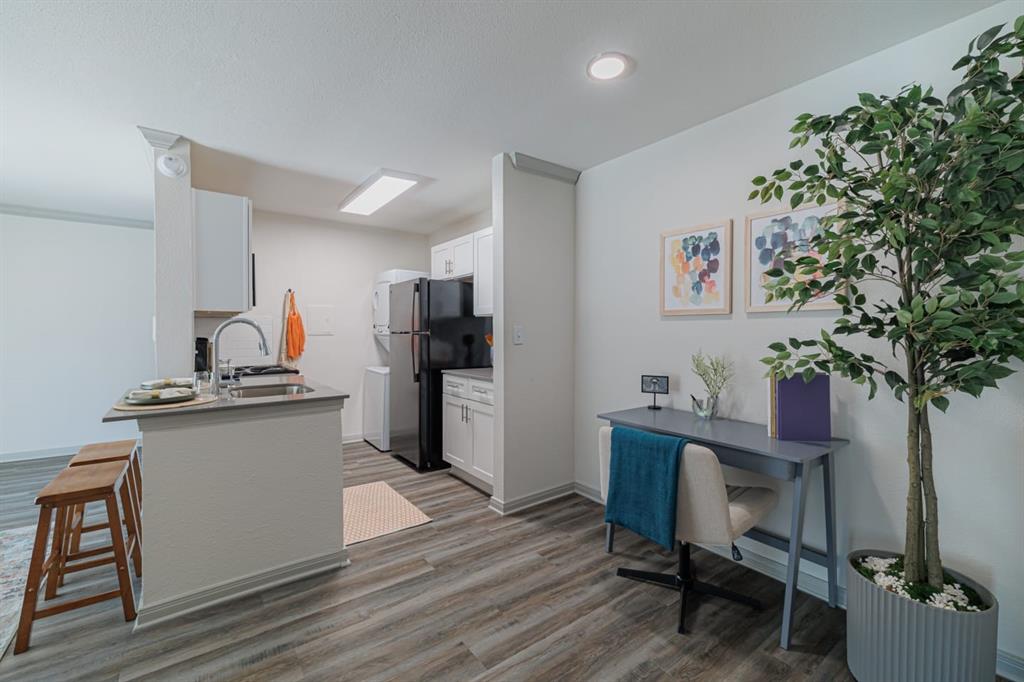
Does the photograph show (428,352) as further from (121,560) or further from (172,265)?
(121,560)

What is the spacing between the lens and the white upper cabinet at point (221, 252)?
2.80 meters

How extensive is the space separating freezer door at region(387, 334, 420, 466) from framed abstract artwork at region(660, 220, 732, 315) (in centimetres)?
233

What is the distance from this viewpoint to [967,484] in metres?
1.74

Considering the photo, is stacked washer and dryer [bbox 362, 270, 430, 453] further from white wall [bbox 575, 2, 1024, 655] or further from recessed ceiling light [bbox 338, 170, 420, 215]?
white wall [bbox 575, 2, 1024, 655]

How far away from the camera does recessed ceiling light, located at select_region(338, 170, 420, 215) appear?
3500 millimetres

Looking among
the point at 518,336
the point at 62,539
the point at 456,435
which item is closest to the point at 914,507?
the point at 518,336

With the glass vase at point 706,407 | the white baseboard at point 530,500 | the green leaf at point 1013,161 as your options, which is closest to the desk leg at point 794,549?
the glass vase at point 706,407

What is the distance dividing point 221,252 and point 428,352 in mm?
1738

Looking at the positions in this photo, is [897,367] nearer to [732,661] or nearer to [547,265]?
[732,661]

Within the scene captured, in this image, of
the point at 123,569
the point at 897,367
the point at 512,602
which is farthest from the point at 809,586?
the point at 123,569

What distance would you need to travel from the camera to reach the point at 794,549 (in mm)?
1817

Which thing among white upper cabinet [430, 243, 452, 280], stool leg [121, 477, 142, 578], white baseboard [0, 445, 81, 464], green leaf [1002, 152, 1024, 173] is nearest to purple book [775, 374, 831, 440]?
green leaf [1002, 152, 1024, 173]

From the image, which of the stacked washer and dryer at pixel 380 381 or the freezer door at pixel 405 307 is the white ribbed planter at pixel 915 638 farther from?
the stacked washer and dryer at pixel 380 381

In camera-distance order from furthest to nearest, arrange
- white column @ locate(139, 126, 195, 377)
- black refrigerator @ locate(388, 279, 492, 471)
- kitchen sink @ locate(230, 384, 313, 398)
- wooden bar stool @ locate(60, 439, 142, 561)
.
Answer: black refrigerator @ locate(388, 279, 492, 471) → kitchen sink @ locate(230, 384, 313, 398) → white column @ locate(139, 126, 195, 377) → wooden bar stool @ locate(60, 439, 142, 561)
